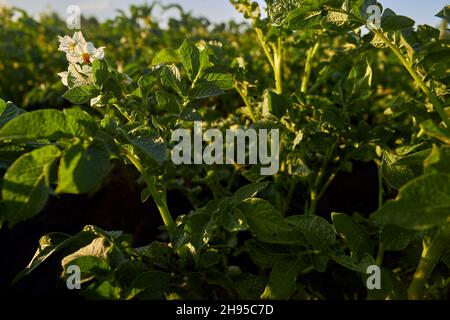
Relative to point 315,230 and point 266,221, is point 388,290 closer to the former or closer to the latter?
point 315,230

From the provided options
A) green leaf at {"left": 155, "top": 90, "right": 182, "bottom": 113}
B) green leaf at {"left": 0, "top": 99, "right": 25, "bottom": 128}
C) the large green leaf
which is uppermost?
the large green leaf

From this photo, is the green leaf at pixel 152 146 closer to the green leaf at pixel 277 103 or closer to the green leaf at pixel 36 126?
the green leaf at pixel 36 126

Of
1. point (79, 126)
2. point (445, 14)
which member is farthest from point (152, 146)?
point (445, 14)

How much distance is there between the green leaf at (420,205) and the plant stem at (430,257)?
24cm

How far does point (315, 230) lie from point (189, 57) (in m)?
0.45

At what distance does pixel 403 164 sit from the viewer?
0.93 m

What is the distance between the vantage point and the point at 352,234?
1017 millimetres

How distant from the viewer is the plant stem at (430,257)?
35.7 inches

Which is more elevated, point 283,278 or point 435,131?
point 435,131

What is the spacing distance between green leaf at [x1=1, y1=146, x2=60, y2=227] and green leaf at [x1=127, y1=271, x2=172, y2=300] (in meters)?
0.29

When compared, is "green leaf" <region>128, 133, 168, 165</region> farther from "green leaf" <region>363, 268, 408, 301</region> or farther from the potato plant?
"green leaf" <region>363, 268, 408, 301</region>

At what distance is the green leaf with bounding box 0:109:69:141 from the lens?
73 centimetres

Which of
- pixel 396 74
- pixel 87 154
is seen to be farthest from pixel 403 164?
pixel 396 74

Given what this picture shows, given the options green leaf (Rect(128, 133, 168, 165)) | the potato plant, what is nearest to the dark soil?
the potato plant
